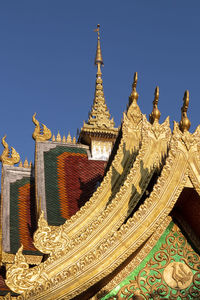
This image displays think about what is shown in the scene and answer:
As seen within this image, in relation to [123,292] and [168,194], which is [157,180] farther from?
[123,292]

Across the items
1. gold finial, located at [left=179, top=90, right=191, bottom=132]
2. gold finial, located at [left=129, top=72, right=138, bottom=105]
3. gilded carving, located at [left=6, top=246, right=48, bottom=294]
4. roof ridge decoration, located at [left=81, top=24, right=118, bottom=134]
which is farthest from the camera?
roof ridge decoration, located at [left=81, top=24, right=118, bottom=134]

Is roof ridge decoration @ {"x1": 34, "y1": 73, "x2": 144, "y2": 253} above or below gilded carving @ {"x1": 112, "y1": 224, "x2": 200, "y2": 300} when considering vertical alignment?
above

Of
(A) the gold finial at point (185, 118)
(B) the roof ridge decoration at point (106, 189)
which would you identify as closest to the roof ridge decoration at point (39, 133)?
(B) the roof ridge decoration at point (106, 189)

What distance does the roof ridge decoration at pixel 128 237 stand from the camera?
685 cm

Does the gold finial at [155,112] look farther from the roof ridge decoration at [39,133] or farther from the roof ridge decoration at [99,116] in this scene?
the roof ridge decoration at [99,116]

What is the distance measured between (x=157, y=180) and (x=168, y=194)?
225 millimetres

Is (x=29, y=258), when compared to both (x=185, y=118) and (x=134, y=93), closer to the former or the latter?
(x=134, y=93)

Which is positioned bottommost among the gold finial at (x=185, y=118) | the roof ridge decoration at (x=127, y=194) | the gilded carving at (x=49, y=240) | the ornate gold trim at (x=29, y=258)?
the ornate gold trim at (x=29, y=258)

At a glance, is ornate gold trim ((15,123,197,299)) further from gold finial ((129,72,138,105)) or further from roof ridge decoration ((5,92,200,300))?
gold finial ((129,72,138,105))

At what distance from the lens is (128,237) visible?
284 inches

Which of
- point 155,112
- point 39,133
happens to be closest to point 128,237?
point 155,112

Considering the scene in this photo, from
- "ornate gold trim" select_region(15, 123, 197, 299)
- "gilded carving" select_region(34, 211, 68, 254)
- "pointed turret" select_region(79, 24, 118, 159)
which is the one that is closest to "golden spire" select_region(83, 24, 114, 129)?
"pointed turret" select_region(79, 24, 118, 159)

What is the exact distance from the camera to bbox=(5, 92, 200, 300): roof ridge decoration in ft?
22.5

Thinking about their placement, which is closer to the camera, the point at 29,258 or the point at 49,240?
the point at 49,240
